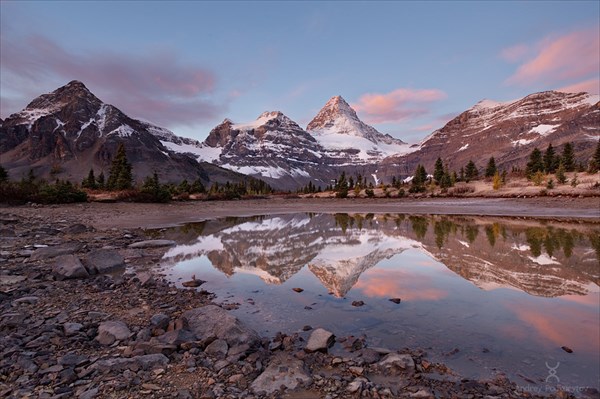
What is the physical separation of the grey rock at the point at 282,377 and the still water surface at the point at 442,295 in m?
1.98

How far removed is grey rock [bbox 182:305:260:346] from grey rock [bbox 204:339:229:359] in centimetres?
16

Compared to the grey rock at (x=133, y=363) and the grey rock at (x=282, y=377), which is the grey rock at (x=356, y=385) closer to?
the grey rock at (x=282, y=377)

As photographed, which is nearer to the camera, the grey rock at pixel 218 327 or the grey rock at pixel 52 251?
the grey rock at pixel 218 327

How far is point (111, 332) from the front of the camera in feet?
25.0

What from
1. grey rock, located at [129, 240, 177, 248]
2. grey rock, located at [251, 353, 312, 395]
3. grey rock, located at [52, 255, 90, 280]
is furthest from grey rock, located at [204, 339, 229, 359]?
grey rock, located at [129, 240, 177, 248]

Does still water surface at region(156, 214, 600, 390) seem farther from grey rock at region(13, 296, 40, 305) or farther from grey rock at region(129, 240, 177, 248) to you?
grey rock at region(13, 296, 40, 305)

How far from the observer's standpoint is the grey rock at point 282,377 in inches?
236

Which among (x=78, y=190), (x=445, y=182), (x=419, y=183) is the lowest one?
(x=78, y=190)

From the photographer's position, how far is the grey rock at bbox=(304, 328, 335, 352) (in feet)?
24.1

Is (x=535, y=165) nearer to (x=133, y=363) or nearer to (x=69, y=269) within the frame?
(x=69, y=269)

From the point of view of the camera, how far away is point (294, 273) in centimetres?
1509

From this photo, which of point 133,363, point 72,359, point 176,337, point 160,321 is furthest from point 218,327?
point 72,359

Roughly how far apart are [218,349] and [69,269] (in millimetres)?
8079

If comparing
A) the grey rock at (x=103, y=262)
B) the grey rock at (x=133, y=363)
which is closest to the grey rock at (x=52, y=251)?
the grey rock at (x=103, y=262)
